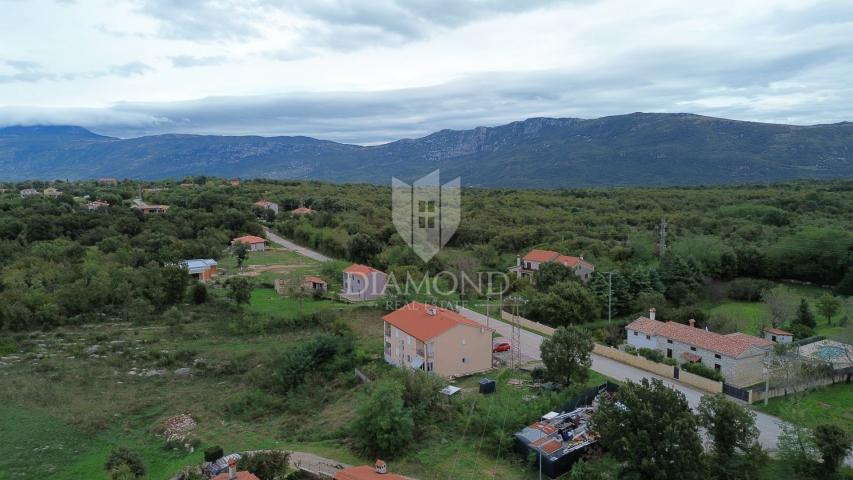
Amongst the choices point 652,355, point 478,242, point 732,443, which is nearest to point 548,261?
point 652,355

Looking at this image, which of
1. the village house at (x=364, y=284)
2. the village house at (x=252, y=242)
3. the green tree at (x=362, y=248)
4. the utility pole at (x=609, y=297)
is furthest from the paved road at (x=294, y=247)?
the utility pole at (x=609, y=297)

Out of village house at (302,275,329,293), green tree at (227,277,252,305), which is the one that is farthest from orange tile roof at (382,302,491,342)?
village house at (302,275,329,293)

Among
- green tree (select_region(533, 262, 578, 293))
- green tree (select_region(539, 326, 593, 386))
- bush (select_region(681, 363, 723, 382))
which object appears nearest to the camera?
green tree (select_region(539, 326, 593, 386))

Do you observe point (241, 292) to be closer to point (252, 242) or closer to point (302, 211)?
point (252, 242)

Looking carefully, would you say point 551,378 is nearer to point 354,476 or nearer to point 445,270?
point 354,476

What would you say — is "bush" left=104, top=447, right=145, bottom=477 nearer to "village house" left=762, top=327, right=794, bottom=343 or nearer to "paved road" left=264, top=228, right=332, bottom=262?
"village house" left=762, top=327, right=794, bottom=343

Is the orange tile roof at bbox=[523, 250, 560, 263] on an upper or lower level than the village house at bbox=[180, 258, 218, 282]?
upper

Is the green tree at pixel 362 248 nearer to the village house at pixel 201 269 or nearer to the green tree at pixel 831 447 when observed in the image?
the village house at pixel 201 269

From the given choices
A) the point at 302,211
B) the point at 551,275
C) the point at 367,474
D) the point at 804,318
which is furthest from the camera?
the point at 302,211
